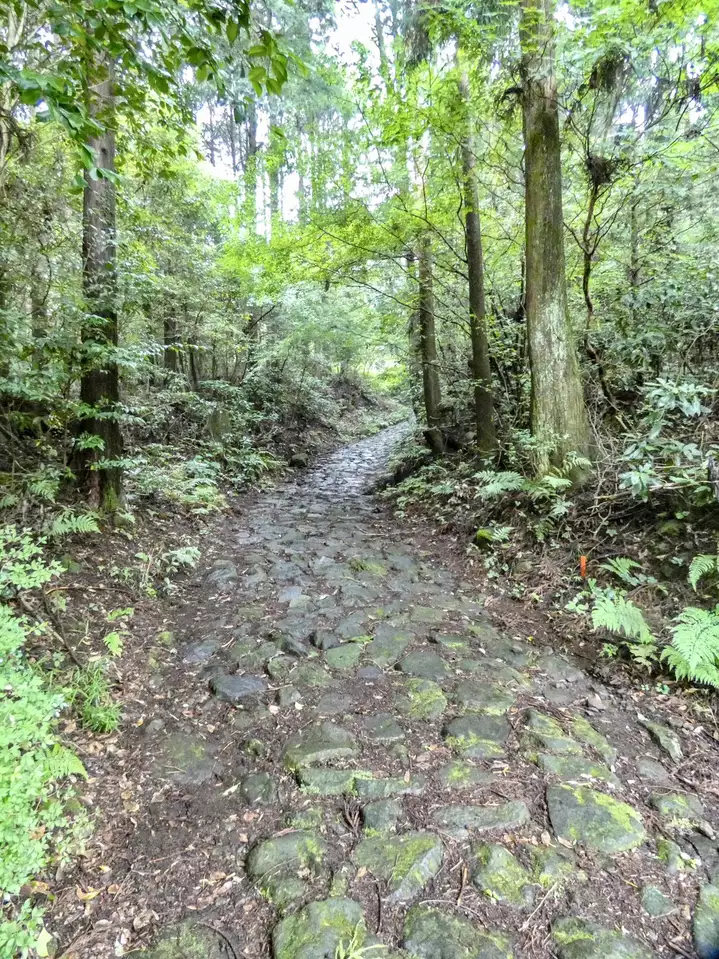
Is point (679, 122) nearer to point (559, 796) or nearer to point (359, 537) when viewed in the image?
point (359, 537)

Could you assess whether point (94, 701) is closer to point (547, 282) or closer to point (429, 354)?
point (547, 282)

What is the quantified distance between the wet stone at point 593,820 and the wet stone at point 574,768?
87 millimetres

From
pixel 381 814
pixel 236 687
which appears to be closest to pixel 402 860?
pixel 381 814

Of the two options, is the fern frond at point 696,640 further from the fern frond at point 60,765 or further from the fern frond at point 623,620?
the fern frond at point 60,765

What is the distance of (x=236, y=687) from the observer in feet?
12.2

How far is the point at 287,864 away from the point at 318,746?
0.78 meters

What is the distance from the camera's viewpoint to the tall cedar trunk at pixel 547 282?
566cm

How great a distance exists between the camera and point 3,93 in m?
4.03

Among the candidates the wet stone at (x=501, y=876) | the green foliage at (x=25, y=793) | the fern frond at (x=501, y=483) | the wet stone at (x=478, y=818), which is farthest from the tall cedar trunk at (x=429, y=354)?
the wet stone at (x=501, y=876)

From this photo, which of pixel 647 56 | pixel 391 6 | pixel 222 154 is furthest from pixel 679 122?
pixel 222 154

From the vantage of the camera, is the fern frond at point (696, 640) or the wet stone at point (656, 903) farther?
the fern frond at point (696, 640)

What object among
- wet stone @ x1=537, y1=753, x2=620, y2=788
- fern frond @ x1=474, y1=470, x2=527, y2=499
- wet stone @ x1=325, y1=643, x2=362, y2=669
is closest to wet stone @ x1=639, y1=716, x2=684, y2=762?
wet stone @ x1=537, y1=753, x2=620, y2=788

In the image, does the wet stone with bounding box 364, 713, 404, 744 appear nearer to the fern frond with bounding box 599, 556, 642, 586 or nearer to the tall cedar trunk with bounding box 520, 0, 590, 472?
the fern frond with bounding box 599, 556, 642, 586

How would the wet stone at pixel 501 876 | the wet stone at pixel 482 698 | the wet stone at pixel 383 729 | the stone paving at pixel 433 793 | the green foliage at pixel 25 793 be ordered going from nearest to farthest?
the green foliage at pixel 25 793 < the stone paving at pixel 433 793 < the wet stone at pixel 501 876 < the wet stone at pixel 383 729 < the wet stone at pixel 482 698
